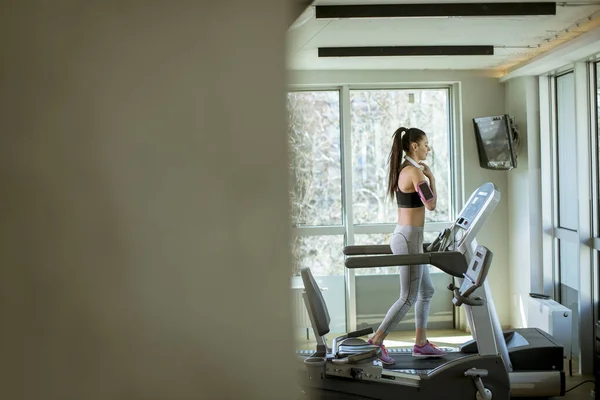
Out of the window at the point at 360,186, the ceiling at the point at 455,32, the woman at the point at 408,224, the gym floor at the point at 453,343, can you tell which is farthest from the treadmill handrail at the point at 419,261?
the window at the point at 360,186

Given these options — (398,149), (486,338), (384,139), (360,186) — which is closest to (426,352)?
(486,338)

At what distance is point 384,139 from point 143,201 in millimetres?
5571

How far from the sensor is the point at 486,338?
144 inches

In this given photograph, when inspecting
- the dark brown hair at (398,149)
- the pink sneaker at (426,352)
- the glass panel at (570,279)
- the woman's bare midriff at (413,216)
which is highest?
the dark brown hair at (398,149)

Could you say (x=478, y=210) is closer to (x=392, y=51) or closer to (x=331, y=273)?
(x=392, y=51)

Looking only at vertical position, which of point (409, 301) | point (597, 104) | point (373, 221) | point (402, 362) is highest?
point (597, 104)

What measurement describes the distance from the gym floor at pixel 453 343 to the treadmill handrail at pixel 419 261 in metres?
0.85

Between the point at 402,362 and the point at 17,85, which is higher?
the point at 17,85

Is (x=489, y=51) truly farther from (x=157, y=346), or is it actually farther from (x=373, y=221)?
(x=157, y=346)

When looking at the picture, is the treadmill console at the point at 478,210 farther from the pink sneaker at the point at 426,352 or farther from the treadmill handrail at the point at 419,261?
the pink sneaker at the point at 426,352

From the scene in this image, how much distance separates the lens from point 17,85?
1.18 feet

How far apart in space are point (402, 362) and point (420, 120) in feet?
8.37

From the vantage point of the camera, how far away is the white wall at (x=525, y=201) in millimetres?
5254

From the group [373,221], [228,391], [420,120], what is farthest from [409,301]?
[228,391]
